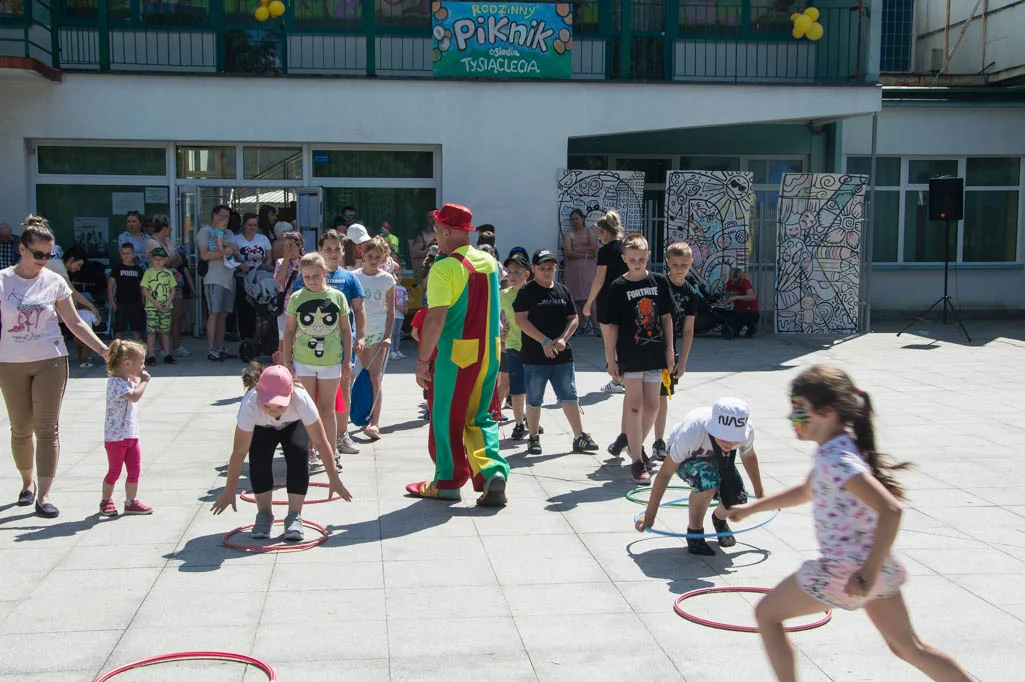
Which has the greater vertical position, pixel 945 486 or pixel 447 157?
pixel 447 157

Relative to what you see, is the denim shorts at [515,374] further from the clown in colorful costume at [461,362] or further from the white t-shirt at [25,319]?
the white t-shirt at [25,319]

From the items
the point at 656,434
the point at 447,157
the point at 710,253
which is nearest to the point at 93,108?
the point at 447,157

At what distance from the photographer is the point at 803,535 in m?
6.72

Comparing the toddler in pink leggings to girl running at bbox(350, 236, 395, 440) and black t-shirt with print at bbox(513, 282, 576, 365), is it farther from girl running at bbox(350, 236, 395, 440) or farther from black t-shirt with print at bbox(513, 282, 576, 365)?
black t-shirt with print at bbox(513, 282, 576, 365)

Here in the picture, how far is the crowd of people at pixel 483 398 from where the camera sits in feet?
12.8

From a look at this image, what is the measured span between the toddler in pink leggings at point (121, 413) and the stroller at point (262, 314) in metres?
6.87

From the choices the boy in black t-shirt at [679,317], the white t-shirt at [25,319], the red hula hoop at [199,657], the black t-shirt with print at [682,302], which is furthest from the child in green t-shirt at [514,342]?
the red hula hoop at [199,657]

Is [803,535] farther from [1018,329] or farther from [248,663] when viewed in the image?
[1018,329]

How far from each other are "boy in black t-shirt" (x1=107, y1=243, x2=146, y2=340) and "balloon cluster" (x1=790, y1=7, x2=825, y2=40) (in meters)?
11.8

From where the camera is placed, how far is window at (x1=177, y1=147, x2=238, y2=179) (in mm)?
17281

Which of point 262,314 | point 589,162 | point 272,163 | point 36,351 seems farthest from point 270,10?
point 36,351

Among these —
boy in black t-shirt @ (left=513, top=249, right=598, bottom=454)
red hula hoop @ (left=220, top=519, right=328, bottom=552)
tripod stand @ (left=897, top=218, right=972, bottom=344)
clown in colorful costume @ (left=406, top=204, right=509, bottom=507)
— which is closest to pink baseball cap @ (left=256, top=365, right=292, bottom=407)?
red hula hoop @ (left=220, top=519, right=328, bottom=552)

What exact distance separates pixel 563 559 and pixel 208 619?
203 cm

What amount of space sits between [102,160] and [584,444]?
37.1ft
